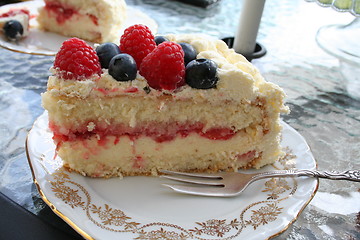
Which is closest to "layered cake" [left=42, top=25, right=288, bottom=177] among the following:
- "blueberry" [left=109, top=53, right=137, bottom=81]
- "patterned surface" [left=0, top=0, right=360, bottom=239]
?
"blueberry" [left=109, top=53, right=137, bottom=81]

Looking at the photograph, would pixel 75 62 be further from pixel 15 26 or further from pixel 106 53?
pixel 15 26

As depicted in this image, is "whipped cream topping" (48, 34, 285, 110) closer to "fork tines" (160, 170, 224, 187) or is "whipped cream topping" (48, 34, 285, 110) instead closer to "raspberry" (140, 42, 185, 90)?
"raspberry" (140, 42, 185, 90)

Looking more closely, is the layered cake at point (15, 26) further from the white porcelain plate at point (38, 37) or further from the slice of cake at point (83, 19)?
the slice of cake at point (83, 19)

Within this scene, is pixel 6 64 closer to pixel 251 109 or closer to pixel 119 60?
pixel 119 60

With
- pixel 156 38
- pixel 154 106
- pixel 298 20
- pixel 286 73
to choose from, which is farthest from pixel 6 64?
pixel 298 20

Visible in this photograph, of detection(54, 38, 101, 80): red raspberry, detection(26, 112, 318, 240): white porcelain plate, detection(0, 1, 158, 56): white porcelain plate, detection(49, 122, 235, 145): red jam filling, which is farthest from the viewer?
detection(0, 1, 158, 56): white porcelain plate

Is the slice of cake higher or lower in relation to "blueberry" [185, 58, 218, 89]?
lower
